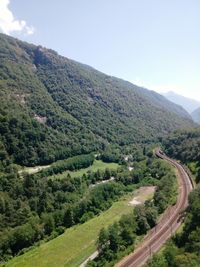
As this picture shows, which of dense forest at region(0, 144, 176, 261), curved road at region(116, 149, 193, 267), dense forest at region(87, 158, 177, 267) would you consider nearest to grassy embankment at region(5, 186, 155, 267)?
dense forest at region(0, 144, 176, 261)

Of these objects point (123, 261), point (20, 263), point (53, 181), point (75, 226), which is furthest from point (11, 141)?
point (123, 261)

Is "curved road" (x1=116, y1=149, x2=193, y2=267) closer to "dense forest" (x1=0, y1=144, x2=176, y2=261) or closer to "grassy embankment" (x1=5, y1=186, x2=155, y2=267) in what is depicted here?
"dense forest" (x1=0, y1=144, x2=176, y2=261)

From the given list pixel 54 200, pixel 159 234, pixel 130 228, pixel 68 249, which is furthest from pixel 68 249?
pixel 54 200

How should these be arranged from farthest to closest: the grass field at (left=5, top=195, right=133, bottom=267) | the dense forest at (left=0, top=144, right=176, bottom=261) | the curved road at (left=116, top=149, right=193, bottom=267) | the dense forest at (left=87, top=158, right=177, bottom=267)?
the dense forest at (left=0, top=144, right=176, bottom=261), the grass field at (left=5, top=195, right=133, bottom=267), the dense forest at (left=87, top=158, right=177, bottom=267), the curved road at (left=116, top=149, right=193, bottom=267)

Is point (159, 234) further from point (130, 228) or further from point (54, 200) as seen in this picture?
point (54, 200)

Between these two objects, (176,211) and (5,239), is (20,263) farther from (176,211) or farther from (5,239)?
(176,211)

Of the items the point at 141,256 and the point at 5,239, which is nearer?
the point at 141,256

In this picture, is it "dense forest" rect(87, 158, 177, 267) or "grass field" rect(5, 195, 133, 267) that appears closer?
"dense forest" rect(87, 158, 177, 267)

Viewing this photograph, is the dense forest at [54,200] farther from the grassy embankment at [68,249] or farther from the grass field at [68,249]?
the grass field at [68,249]

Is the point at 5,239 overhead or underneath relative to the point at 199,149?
underneath
